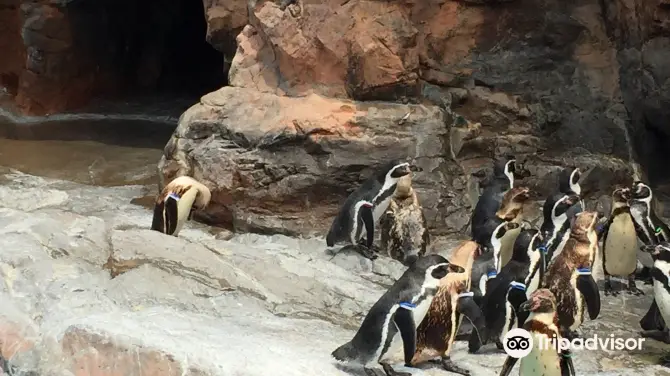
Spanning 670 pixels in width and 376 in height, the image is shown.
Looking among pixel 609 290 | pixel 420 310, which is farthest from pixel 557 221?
pixel 420 310

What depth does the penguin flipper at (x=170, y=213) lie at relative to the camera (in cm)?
570

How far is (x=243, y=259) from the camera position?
5.10 m

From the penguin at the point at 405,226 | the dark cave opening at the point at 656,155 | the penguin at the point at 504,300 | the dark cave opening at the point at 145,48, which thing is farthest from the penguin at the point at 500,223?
the dark cave opening at the point at 145,48

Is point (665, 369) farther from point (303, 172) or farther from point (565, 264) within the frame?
point (303, 172)

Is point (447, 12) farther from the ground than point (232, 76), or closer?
farther from the ground

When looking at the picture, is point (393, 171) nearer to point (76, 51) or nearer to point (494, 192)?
→ point (494, 192)

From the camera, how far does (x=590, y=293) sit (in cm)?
416

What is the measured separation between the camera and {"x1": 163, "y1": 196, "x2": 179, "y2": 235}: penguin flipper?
5699 millimetres

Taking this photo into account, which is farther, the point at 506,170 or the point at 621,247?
the point at 506,170

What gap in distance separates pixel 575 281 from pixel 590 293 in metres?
0.10

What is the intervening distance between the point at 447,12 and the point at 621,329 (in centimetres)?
324

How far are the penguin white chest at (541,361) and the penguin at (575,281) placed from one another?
973 millimetres

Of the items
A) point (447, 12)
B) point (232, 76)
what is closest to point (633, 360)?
point (447, 12)

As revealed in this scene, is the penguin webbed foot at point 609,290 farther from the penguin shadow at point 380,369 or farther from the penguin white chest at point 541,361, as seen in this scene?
the penguin white chest at point 541,361
